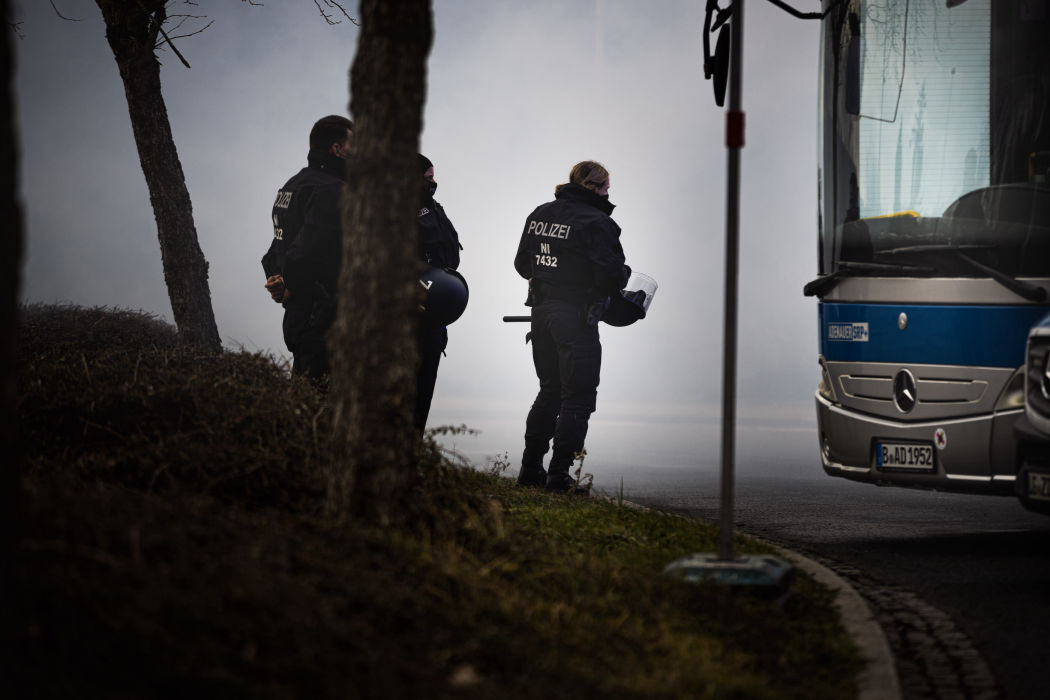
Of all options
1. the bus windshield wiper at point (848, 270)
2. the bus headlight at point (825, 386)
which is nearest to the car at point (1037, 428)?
the bus windshield wiper at point (848, 270)

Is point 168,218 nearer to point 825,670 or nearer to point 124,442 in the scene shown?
point 124,442

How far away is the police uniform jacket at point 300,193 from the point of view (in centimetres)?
851

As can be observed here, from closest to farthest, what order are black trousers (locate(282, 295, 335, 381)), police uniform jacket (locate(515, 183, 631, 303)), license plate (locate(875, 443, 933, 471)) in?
license plate (locate(875, 443, 933, 471))
black trousers (locate(282, 295, 335, 381))
police uniform jacket (locate(515, 183, 631, 303))

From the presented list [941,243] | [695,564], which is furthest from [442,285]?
[695,564]

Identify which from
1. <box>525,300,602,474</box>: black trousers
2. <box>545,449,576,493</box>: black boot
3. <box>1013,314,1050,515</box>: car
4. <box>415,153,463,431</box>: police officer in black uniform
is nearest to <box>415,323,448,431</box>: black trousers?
<box>415,153,463,431</box>: police officer in black uniform

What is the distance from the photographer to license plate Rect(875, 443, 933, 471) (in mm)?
7762

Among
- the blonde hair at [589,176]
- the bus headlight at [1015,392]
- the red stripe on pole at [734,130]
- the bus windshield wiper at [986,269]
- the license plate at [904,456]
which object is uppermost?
the blonde hair at [589,176]

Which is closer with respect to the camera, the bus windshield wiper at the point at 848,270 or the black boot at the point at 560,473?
the bus windshield wiper at the point at 848,270

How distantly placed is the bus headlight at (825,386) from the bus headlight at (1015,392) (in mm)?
1223

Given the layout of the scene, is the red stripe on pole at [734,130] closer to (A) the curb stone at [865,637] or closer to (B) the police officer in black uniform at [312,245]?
(A) the curb stone at [865,637]

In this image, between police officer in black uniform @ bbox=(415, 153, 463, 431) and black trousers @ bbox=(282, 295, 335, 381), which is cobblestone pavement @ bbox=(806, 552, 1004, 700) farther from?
black trousers @ bbox=(282, 295, 335, 381)

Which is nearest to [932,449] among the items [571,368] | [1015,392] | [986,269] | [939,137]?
[1015,392]

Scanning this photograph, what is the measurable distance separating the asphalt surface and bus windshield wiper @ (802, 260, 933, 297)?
184 cm

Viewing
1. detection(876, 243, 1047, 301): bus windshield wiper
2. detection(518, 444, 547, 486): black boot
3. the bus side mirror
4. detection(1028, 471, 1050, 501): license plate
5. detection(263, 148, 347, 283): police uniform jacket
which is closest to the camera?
detection(1028, 471, 1050, 501): license plate
